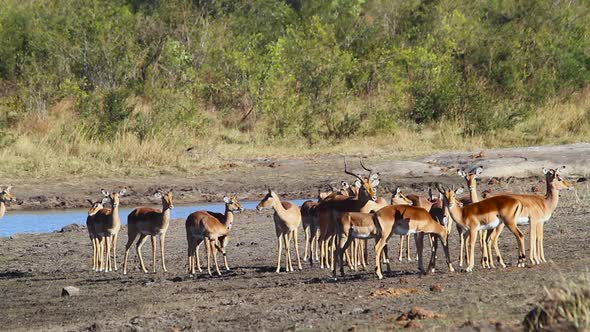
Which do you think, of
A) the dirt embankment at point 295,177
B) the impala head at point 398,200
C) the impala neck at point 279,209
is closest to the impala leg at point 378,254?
the impala neck at point 279,209

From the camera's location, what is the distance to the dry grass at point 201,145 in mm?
24547

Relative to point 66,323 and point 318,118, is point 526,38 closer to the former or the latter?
point 318,118

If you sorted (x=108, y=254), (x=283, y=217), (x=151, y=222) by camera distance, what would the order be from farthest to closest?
1. (x=108, y=254)
2. (x=151, y=222)
3. (x=283, y=217)

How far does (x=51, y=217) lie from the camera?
2122 centimetres

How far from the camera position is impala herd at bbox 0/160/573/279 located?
41.7 ft

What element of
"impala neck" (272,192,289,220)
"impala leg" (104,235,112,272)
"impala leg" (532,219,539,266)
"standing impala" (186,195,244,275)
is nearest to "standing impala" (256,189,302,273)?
"impala neck" (272,192,289,220)

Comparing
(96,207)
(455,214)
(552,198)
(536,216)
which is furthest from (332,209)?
(96,207)

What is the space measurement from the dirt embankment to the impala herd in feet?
19.4

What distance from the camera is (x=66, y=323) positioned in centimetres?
1130

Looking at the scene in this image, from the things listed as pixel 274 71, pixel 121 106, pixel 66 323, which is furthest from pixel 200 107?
pixel 66 323

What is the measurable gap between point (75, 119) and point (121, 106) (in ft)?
3.85

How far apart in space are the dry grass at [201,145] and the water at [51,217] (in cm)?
236

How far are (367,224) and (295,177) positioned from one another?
11288 mm

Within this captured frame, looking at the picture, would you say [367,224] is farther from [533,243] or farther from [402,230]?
[533,243]
